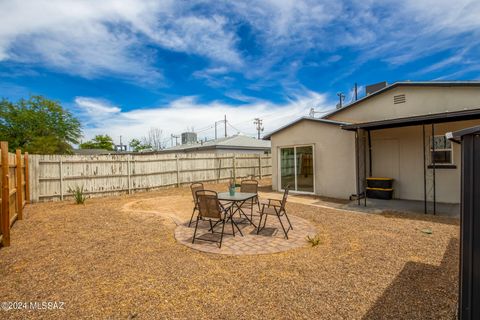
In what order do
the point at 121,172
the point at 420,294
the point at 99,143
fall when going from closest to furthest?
the point at 420,294, the point at 121,172, the point at 99,143

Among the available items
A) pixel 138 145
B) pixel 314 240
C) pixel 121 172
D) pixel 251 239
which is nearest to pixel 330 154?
pixel 314 240

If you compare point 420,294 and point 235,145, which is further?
point 235,145

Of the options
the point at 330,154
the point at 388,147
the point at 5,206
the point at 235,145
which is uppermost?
the point at 235,145

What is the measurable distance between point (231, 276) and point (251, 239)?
1.57 metres

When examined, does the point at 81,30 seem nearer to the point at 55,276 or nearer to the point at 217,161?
the point at 55,276

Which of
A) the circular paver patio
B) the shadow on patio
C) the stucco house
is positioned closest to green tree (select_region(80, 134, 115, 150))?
the stucco house

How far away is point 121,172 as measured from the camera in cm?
1158

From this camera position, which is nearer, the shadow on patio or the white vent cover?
the shadow on patio

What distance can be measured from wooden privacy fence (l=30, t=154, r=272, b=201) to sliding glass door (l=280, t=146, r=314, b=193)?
5.41 metres

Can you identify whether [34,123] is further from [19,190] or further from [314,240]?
[314,240]

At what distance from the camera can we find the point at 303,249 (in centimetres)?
435

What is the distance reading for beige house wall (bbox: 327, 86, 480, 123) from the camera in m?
8.61

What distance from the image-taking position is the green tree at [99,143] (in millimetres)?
49250

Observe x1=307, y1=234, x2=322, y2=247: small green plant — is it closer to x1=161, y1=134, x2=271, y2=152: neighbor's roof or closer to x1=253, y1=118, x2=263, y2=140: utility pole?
x1=161, y1=134, x2=271, y2=152: neighbor's roof
